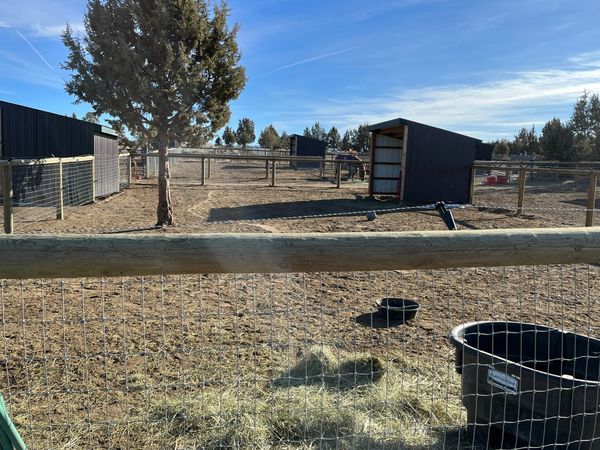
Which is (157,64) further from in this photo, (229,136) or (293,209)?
(229,136)

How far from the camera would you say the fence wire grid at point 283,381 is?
2.62 meters

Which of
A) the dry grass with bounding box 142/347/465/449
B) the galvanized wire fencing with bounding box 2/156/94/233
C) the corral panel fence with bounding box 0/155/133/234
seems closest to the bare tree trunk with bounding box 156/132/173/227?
the corral panel fence with bounding box 0/155/133/234

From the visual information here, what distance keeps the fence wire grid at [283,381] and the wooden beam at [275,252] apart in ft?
1.51

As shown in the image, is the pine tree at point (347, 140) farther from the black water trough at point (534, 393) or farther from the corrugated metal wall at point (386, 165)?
the black water trough at point (534, 393)

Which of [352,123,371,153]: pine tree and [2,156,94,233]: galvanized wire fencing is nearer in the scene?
[2,156,94,233]: galvanized wire fencing

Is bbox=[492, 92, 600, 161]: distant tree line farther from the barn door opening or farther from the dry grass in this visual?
the dry grass

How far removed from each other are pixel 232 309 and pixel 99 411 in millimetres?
2046

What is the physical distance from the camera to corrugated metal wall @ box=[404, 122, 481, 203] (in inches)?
656

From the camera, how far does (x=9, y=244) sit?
185cm

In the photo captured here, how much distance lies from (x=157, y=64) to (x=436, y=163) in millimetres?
10737

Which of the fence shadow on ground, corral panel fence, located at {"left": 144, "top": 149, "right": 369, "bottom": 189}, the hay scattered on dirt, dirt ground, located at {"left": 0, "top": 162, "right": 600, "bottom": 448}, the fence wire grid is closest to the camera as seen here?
the fence wire grid


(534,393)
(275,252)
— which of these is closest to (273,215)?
(534,393)

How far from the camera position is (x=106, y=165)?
16.6 meters

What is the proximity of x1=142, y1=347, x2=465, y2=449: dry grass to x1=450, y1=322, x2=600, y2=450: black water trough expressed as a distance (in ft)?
1.06
